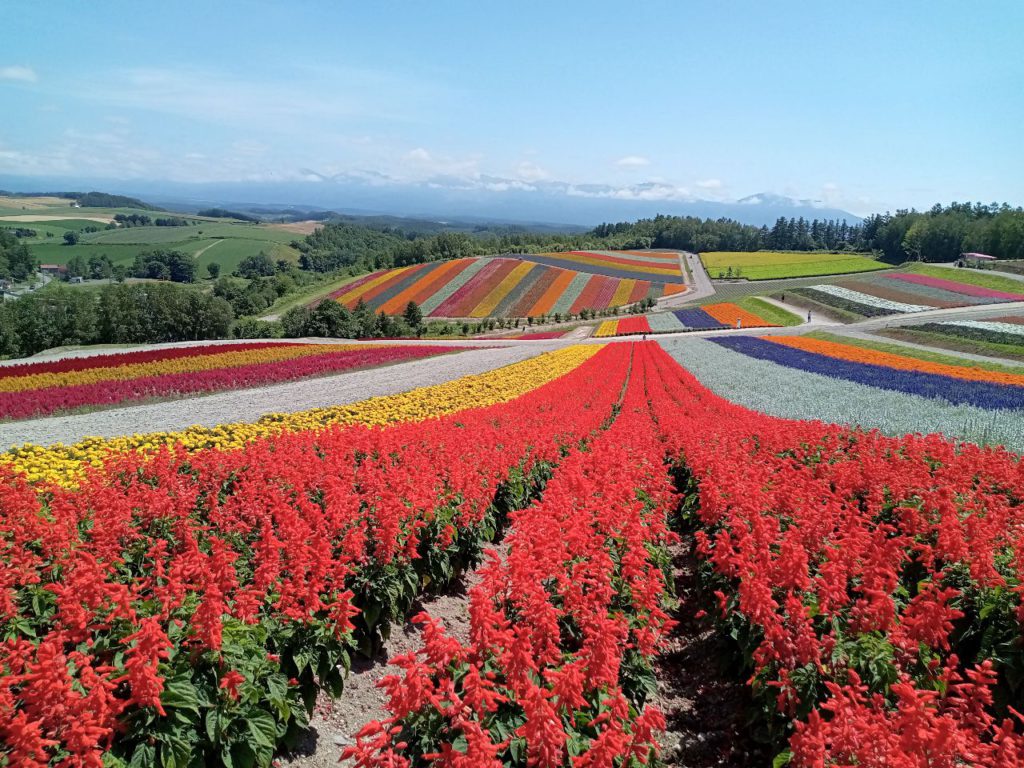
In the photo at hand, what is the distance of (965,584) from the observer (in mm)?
5691

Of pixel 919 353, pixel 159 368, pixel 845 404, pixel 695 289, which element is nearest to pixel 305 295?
pixel 695 289

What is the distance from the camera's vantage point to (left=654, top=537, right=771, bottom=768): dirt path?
5.49m

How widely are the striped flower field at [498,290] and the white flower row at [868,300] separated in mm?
20799

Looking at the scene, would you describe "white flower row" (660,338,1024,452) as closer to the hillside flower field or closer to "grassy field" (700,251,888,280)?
the hillside flower field

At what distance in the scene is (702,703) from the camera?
6367 mm

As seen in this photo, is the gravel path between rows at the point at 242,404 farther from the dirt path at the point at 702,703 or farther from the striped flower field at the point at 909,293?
the striped flower field at the point at 909,293

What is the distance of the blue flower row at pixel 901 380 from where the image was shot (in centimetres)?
1961

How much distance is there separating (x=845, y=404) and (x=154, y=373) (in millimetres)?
28662

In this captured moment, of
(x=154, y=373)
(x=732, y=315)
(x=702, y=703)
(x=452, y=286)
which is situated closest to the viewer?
(x=702, y=703)

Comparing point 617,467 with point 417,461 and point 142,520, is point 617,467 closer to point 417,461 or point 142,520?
point 417,461

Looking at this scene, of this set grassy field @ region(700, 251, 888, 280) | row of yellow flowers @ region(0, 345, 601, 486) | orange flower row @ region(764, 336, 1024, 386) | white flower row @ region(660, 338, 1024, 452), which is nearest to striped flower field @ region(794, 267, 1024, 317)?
grassy field @ region(700, 251, 888, 280)

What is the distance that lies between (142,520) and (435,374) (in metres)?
22.4

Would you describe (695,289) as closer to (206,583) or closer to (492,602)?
(492,602)

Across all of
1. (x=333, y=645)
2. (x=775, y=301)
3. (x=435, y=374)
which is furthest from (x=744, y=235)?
(x=333, y=645)
